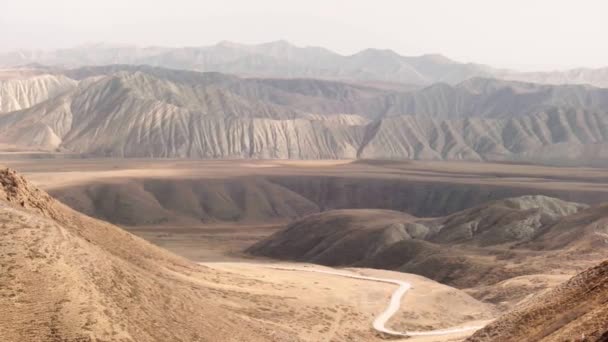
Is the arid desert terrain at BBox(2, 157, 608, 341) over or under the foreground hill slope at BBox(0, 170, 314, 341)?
under

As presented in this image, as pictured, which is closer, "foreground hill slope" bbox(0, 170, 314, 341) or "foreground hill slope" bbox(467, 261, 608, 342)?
"foreground hill slope" bbox(467, 261, 608, 342)

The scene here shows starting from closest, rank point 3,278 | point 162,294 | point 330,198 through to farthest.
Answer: point 3,278 < point 162,294 < point 330,198

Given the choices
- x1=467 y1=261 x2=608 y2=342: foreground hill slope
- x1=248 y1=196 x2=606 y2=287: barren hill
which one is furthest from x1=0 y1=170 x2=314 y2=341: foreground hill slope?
x1=248 y1=196 x2=606 y2=287: barren hill

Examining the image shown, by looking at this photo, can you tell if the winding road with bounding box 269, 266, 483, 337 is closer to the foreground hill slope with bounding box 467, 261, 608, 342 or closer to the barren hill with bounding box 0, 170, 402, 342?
the barren hill with bounding box 0, 170, 402, 342

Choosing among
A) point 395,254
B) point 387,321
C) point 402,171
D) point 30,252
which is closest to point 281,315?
point 387,321

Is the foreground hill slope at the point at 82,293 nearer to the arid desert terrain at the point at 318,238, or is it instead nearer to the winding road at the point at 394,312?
the arid desert terrain at the point at 318,238

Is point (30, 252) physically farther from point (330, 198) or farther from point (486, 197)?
point (330, 198)
